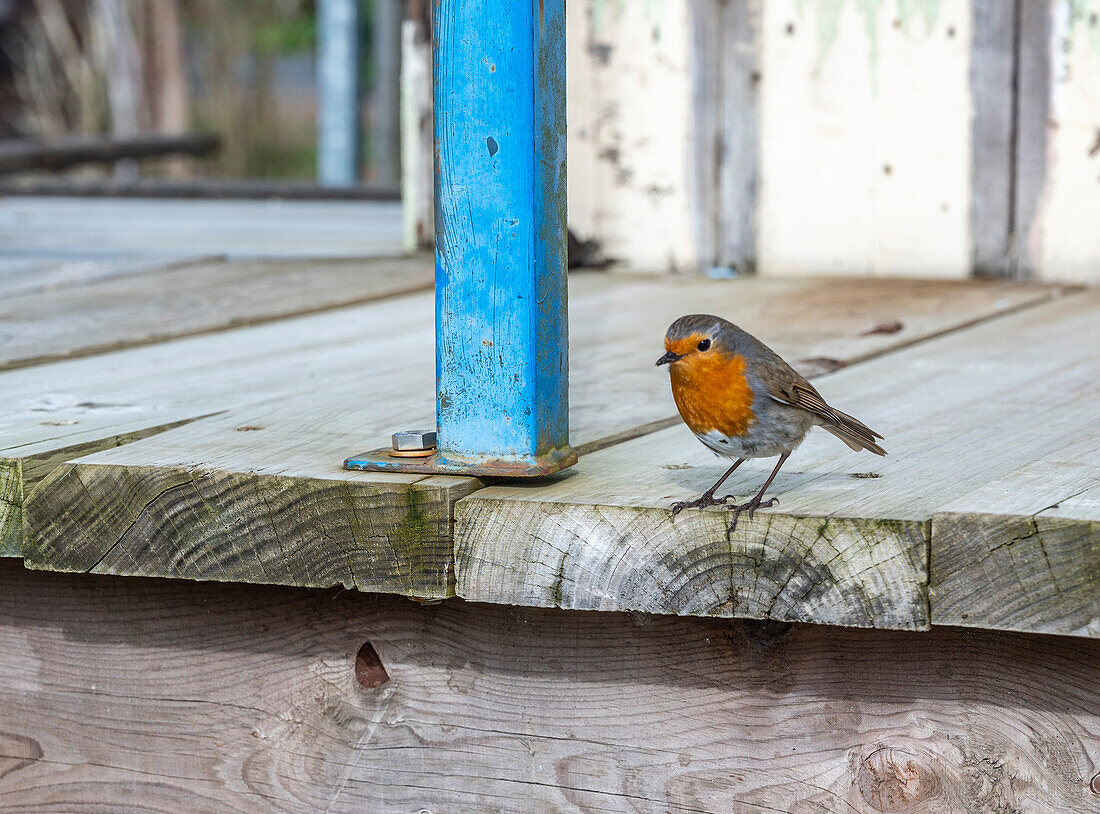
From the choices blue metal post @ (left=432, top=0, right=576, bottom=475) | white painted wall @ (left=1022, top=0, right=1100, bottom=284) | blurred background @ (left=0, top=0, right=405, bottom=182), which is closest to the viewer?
blue metal post @ (left=432, top=0, right=576, bottom=475)

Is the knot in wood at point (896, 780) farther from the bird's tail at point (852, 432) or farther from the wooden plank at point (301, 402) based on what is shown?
the wooden plank at point (301, 402)

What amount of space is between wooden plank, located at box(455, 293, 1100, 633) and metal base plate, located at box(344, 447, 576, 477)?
2 cm

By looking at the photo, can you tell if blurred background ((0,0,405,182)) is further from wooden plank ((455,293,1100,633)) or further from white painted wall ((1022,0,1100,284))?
wooden plank ((455,293,1100,633))

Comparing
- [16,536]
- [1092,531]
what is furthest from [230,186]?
[1092,531]

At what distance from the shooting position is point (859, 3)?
3723mm

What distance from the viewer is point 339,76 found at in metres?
7.97

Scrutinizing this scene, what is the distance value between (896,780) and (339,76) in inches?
275

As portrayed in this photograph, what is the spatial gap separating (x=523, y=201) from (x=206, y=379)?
1.10 m

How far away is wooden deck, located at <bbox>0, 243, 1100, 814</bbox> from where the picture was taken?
150 cm

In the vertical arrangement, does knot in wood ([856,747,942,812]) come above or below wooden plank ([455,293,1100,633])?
below

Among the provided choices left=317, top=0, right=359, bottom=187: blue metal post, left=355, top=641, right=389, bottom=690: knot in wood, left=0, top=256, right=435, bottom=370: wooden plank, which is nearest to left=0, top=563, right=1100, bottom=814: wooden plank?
left=355, top=641, right=389, bottom=690: knot in wood

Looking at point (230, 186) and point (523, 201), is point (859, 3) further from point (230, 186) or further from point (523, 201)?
point (230, 186)

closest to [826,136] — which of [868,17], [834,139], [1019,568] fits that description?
[834,139]

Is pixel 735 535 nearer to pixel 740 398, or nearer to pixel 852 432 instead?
pixel 740 398
